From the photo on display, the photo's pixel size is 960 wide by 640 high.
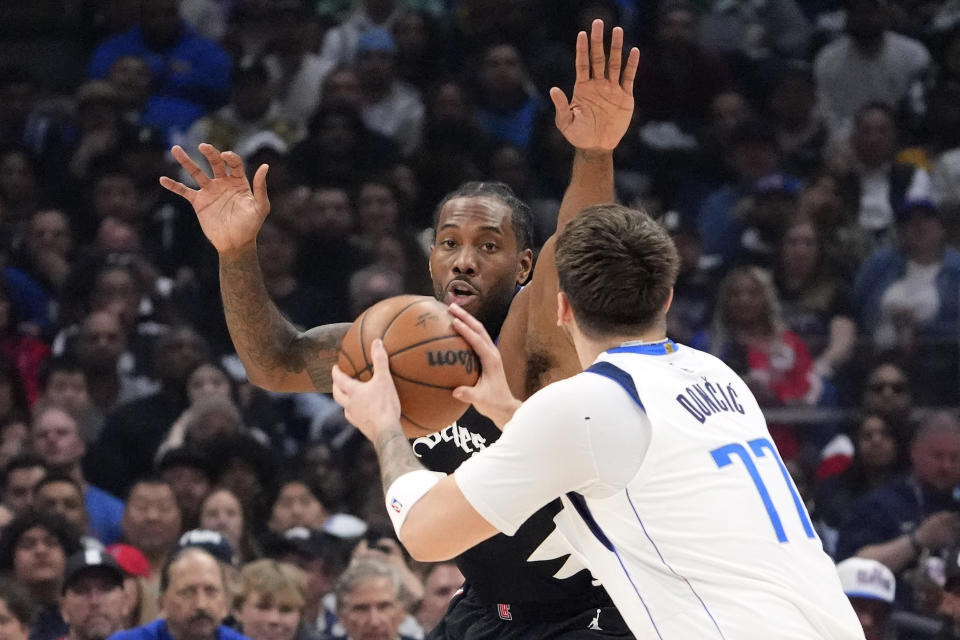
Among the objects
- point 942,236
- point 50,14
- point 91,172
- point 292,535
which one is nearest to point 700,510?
point 292,535

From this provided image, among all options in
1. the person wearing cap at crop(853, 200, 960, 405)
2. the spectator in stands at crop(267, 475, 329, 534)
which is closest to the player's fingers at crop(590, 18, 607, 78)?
the spectator in stands at crop(267, 475, 329, 534)

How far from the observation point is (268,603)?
6551 mm

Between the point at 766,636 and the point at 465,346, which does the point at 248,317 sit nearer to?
the point at 465,346

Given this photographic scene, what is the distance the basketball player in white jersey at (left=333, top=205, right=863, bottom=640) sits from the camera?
291cm

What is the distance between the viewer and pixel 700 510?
292 centimetres

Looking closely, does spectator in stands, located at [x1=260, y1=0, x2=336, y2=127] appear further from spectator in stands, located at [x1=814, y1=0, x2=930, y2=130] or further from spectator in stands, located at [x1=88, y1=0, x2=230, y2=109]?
spectator in stands, located at [x1=814, y1=0, x2=930, y2=130]

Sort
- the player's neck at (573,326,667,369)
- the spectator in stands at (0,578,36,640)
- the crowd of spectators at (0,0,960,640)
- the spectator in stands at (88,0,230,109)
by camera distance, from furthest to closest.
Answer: the spectator in stands at (88,0,230,109), the crowd of spectators at (0,0,960,640), the spectator in stands at (0,578,36,640), the player's neck at (573,326,667,369)

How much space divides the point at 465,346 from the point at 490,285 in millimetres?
789

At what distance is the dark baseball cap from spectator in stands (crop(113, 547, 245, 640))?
0.92ft

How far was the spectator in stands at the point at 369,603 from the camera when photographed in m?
6.55

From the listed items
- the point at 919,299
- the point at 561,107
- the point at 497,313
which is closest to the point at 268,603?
the point at 497,313

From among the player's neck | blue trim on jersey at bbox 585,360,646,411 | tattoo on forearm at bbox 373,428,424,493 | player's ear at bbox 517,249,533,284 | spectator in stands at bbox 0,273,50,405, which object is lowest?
tattoo on forearm at bbox 373,428,424,493

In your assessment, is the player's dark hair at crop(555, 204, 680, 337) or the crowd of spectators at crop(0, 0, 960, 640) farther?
the crowd of spectators at crop(0, 0, 960, 640)

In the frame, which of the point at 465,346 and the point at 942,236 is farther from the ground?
the point at 942,236
